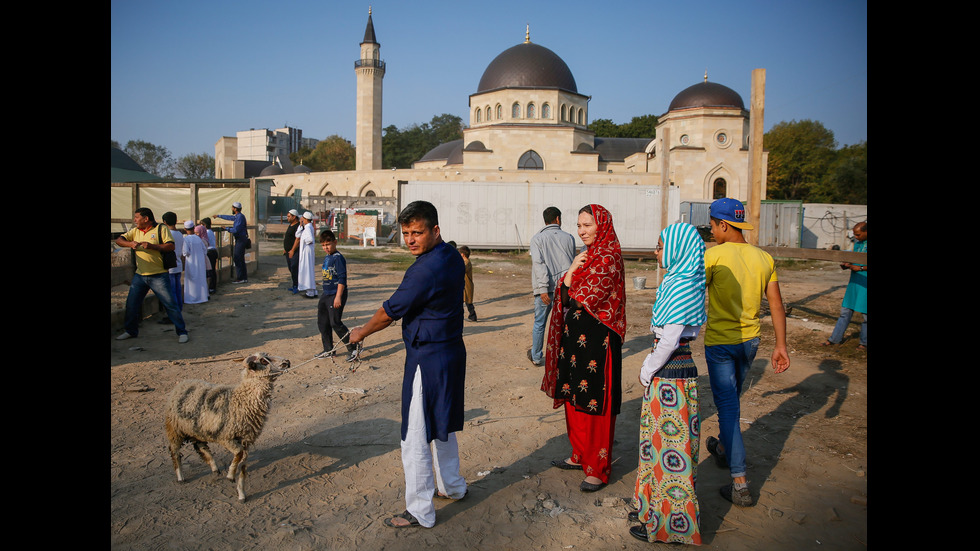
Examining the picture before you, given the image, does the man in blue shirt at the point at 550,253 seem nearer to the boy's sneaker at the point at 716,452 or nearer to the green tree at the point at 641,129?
the boy's sneaker at the point at 716,452

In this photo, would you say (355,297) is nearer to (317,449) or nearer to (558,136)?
(317,449)

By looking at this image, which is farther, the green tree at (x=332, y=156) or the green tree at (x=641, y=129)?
the green tree at (x=332, y=156)

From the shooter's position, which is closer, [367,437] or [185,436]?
[185,436]

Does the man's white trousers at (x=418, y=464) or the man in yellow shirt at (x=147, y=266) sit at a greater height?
the man in yellow shirt at (x=147, y=266)

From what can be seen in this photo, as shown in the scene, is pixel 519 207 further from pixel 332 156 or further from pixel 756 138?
pixel 332 156

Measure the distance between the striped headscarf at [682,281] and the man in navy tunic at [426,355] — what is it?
1.18 meters

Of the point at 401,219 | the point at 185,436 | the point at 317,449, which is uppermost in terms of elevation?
the point at 401,219

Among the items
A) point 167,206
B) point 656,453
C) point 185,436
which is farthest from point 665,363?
point 167,206

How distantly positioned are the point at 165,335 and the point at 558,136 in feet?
128

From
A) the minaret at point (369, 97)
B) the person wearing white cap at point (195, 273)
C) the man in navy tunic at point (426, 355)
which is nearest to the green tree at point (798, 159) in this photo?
the minaret at point (369, 97)

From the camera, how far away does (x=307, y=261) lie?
11523mm

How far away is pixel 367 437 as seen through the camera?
465 centimetres

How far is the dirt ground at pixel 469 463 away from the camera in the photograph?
323cm

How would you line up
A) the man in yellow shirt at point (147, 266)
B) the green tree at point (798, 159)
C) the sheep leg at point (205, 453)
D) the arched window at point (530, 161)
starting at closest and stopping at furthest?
the sheep leg at point (205, 453) < the man in yellow shirt at point (147, 266) < the arched window at point (530, 161) < the green tree at point (798, 159)
